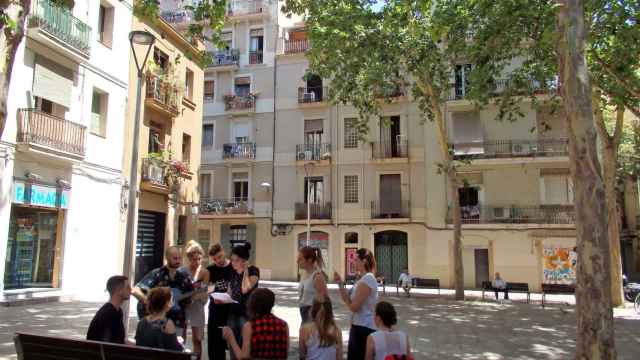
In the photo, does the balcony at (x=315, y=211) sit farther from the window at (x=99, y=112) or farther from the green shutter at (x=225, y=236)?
the window at (x=99, y=112)

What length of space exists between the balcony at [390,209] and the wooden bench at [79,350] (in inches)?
1040

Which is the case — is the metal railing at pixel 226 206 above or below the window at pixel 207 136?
below

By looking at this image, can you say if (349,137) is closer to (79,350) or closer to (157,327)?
(157,327)

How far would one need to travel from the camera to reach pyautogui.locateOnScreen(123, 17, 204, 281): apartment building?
20.1 metres

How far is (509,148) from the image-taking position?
29016 mm

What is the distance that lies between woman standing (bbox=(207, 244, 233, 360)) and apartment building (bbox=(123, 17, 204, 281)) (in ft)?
44.7

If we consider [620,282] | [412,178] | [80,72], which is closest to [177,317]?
[80,72]

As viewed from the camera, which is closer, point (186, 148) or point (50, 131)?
point (50, 131)

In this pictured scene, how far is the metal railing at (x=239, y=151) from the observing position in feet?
111

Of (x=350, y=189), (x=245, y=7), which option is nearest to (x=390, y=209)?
(x=350, y=189)

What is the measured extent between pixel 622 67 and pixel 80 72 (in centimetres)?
1633

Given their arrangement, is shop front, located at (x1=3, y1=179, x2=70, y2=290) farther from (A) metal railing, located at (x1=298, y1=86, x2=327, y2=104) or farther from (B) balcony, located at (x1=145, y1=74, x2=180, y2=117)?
(A) metal railing, located at (x1=298, y1=86, x2=327, y2=104)

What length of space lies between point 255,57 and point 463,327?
26.0 meters

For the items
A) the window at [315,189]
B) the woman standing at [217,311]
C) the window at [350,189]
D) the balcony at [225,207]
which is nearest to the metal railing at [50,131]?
the woman standing at [217,311]
